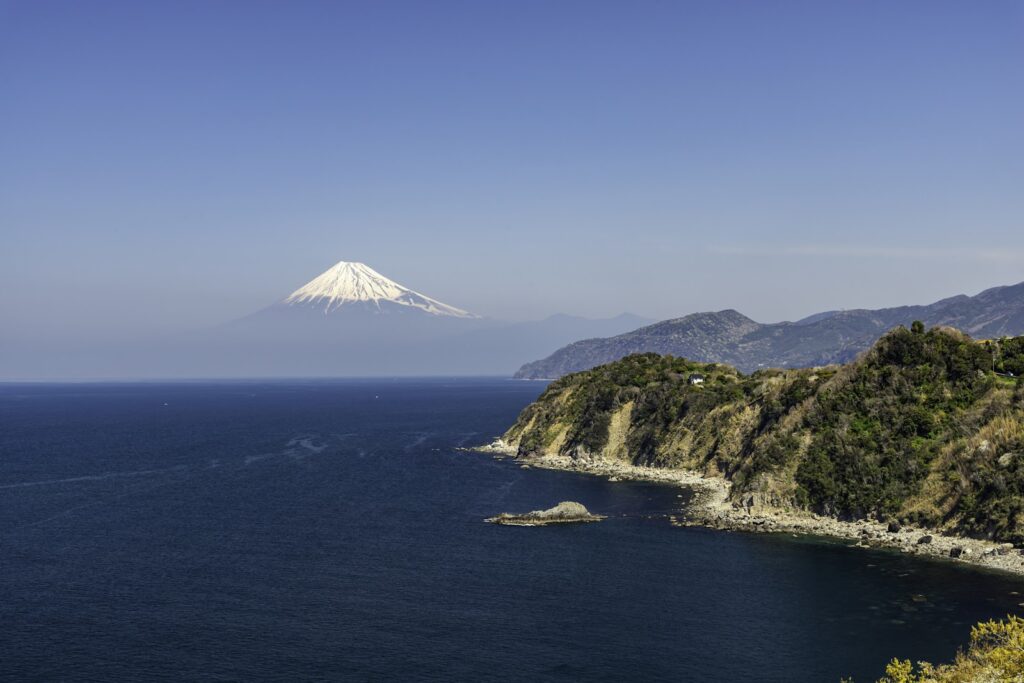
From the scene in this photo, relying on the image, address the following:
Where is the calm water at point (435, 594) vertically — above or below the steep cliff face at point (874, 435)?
below

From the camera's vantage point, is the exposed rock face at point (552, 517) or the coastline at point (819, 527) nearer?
the coastline at point (819, 527)

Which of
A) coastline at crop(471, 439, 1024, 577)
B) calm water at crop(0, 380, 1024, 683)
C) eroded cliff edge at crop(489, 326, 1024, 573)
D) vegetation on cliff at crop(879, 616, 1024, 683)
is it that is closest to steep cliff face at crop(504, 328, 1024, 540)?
eroded cliff edge at crop(489, 326, 1024, 573)

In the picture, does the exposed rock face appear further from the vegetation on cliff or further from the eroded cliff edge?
the vegetation on cliff

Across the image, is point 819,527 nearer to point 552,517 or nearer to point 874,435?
point 874,435

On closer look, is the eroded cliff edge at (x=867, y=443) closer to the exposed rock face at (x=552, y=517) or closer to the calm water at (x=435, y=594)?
the calm water at (x=435, y=594)

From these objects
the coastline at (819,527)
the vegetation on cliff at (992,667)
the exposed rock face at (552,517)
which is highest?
the vegetation on cliff at (992,667)

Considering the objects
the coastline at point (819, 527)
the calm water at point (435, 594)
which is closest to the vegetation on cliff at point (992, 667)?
the calm water at point (435, 594)
